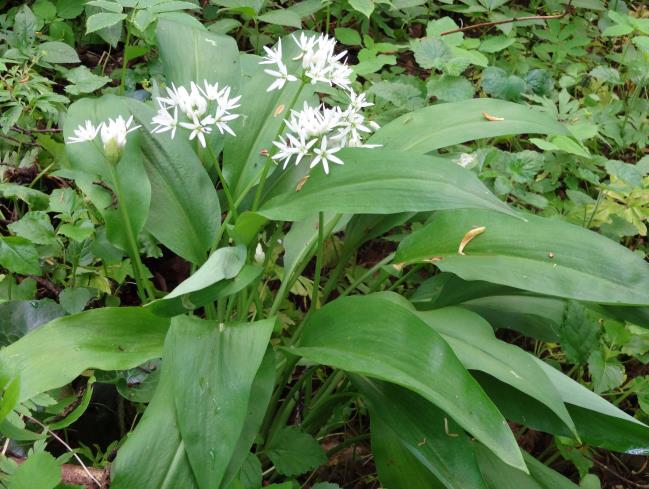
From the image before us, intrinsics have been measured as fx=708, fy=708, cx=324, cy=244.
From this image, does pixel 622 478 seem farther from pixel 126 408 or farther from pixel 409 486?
pixel 126 408

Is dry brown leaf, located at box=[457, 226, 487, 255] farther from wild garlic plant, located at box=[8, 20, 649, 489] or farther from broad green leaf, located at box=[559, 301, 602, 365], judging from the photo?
broad green leaf, located at box=[559, 301, 602, 365]

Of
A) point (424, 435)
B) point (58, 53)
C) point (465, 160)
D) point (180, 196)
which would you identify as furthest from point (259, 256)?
point (58, 53)

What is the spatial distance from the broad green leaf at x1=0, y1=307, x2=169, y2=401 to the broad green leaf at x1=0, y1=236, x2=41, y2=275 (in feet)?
1.07

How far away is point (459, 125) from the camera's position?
5.92ft

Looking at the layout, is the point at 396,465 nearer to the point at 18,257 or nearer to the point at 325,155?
the point at 325,155

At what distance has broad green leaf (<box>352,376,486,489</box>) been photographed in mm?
1306

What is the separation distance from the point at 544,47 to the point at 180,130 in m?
1.93

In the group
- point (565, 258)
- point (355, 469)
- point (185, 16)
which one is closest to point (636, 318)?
point (565, 258)

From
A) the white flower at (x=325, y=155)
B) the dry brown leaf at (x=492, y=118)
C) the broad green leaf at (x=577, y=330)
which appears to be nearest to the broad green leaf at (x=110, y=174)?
the white flower at (x=325, y=155)

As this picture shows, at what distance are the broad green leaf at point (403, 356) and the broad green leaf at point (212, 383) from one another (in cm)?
13

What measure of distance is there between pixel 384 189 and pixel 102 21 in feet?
3.74

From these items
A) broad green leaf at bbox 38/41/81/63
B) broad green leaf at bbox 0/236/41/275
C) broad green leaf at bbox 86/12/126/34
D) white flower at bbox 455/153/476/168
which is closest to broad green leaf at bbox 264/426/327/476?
broad green leaf at bbox 0/236/41/275

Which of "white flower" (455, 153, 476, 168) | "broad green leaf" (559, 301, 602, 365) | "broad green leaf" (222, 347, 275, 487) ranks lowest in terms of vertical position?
"broad green leaf" (559, 301, 602, 365)

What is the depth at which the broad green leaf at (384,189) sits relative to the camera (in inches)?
53.6
